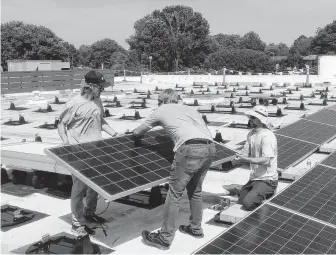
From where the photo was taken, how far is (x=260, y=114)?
628cm

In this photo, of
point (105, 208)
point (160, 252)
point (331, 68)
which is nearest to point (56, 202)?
point (105, 208)

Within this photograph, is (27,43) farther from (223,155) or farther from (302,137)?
(223,155)

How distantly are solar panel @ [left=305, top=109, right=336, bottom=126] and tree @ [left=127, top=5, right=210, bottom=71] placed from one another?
194 ft

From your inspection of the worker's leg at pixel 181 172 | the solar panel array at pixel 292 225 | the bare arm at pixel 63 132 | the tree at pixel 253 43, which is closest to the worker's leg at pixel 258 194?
the solar panel array at pixel 292 225

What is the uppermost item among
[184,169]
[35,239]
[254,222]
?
[184,169]

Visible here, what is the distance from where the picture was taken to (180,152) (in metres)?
5.22

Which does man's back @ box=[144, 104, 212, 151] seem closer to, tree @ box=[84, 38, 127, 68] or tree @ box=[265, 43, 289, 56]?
tree @ box=[84, 38, 127, 68]

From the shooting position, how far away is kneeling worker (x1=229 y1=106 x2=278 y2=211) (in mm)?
6211

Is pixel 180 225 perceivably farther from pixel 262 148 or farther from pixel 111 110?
pixel 111 110

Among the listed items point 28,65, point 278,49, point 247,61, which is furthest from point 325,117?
point 278,49

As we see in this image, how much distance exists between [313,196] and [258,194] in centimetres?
91

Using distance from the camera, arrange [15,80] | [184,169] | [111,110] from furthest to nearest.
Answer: [15,80] < [111,110] < [184,169]

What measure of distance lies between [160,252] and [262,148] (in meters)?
2.17

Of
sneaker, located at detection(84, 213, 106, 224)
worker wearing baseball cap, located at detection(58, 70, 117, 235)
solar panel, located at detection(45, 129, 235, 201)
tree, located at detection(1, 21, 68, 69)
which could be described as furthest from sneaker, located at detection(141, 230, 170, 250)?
tree, located at detection(1, 21, 68, 69)
